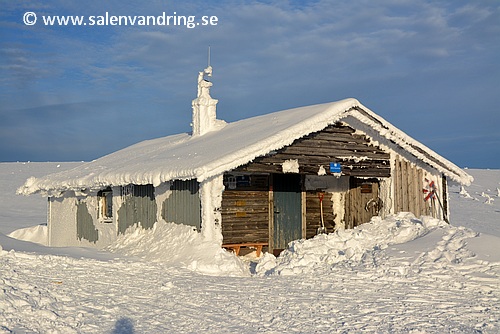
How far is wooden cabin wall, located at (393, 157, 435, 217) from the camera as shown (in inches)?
675

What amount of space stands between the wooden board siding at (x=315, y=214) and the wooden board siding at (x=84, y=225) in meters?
6.90

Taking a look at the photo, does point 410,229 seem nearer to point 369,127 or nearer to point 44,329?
point 369,127

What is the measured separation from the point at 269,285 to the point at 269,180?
6518mm

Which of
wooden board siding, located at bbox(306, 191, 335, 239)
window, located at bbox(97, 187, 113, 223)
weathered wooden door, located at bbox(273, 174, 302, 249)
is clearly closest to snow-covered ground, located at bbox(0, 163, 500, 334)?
weathered wooden door, located at bbox(273, 174, 302, 249)

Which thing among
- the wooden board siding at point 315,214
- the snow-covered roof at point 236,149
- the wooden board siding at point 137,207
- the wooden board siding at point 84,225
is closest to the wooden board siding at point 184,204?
the snow-covered roof at point 236,149

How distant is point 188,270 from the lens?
1271 centimetres

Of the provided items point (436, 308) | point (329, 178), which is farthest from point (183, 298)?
point (329, 178)

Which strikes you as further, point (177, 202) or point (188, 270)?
point (177, 202)

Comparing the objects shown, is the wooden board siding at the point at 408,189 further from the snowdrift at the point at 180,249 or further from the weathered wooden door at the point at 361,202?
the snowdrift at the point at 180,249

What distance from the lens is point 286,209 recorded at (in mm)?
17656

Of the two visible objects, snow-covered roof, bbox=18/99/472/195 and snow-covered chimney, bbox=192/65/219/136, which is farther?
snow-covered chimney, bbox=192/65/219/136

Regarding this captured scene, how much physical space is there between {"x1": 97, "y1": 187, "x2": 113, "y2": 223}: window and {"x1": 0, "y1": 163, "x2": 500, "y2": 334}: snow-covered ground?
6.76ft

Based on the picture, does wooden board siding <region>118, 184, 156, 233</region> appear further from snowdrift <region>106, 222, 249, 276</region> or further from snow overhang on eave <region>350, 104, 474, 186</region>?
snow overhang on eave <region>350, 104, 474, 186</region>

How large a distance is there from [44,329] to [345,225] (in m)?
12.6
